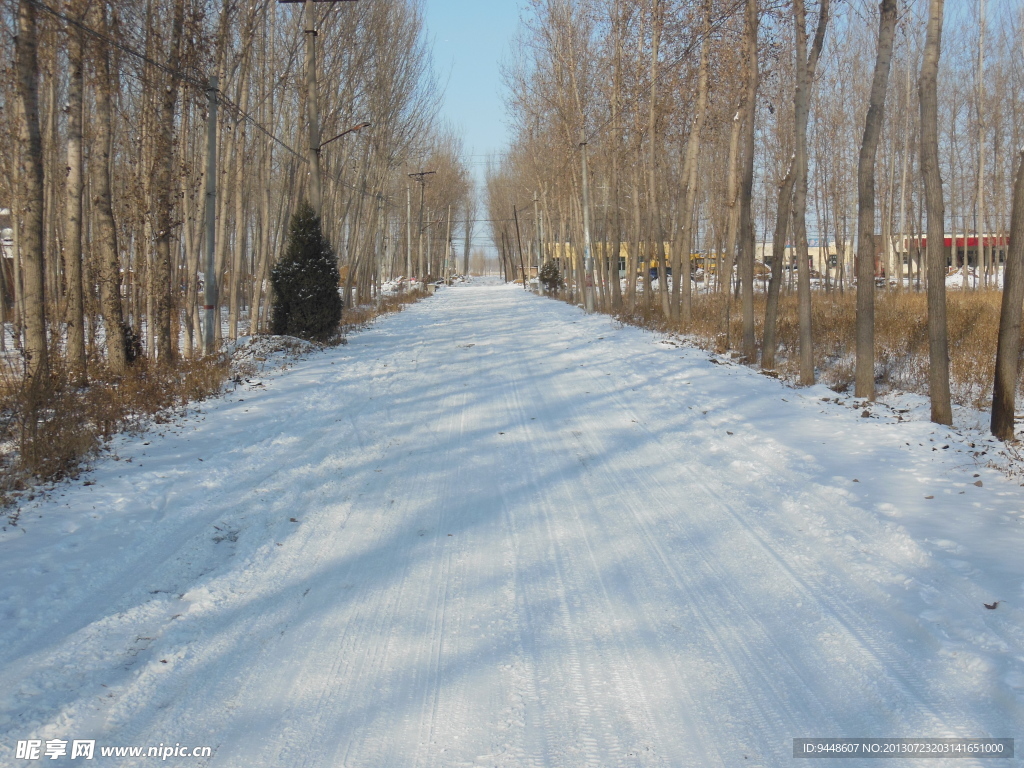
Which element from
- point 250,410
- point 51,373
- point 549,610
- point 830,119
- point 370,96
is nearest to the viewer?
point 549,610

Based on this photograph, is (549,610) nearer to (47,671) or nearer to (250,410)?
(47,671)

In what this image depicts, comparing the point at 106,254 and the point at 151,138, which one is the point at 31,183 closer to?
the point at 106,254

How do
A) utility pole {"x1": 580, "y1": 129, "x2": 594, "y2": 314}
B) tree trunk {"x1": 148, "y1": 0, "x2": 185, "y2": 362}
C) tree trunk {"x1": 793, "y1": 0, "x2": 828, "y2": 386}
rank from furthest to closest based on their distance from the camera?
utility pole {"x1": 580, "y1": 129, "x2": 594, "y2": 314} → tree trunk {"x1": 148, "y1": 0, "x2": 185, "y2": 362} → tree trunk {"x1": 793, "y1": 0, "x2": 828, "y2": 386}

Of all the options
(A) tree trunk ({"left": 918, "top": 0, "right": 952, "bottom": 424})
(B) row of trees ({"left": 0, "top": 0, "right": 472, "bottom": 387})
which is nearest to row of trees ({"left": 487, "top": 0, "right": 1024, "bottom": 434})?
(A) tree trunk ({"left": 918, "top": 0, "right": 952, "bottom": 424})

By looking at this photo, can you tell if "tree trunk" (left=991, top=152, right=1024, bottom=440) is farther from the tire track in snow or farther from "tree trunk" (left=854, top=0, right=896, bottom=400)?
the tire track in snow

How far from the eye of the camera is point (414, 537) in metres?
5.05

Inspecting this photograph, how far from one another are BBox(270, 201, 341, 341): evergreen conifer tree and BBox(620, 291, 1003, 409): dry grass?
9080 millimetres

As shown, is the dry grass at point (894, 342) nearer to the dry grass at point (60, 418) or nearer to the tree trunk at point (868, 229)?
the tree trunk at point (868, 229)

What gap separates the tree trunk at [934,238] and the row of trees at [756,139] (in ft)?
0.08

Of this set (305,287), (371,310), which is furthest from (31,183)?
(371,310)

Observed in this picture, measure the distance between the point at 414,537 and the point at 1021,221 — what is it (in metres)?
6.80

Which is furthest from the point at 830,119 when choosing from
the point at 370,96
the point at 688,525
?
the point at 688,525

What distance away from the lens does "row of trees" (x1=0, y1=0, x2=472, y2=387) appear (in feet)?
30.8

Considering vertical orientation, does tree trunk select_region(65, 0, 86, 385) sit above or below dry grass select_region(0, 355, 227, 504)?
above
